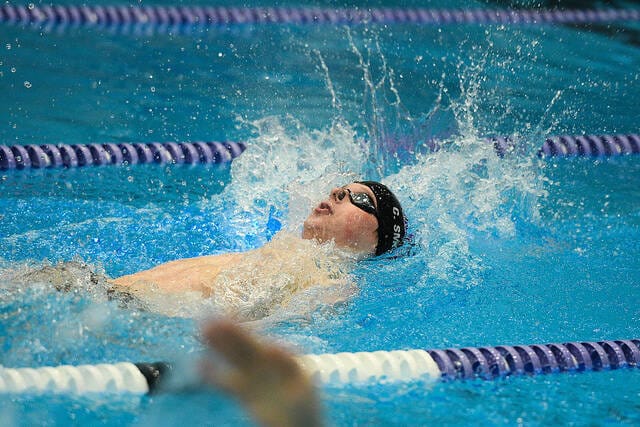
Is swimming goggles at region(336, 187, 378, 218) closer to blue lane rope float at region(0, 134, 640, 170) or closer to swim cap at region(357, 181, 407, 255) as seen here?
swim cap at region(357, 181, 407, 255)

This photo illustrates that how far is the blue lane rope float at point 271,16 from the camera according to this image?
550cm

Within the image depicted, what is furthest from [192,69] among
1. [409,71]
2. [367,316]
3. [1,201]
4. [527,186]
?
[367,316]

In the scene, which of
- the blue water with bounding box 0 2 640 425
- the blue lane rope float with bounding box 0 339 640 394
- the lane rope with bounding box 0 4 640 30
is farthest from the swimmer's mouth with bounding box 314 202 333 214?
the lane rope with bounding box 0 4 640 30

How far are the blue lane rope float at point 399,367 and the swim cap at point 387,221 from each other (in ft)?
1.88

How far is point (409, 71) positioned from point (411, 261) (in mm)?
2359

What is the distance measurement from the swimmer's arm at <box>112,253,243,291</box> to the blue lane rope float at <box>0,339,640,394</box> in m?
0.47

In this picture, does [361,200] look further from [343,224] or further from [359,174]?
[359,174]

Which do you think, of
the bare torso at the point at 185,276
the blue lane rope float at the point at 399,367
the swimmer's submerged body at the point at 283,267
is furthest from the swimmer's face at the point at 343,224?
the blue lane rope float at the point at 399,367

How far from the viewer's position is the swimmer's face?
9.35 ft

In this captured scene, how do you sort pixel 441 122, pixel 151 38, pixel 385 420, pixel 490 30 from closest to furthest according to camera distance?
pixel 385 420
pixel 441 122
pixel 151 38
pixel 490 30

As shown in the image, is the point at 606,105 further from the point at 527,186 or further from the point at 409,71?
the point at 527,186

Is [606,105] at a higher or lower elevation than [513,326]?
higher

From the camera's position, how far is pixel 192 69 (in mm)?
4980

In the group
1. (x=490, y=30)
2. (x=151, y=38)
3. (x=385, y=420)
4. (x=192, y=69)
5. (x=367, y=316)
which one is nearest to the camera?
(x=385, y=420)
